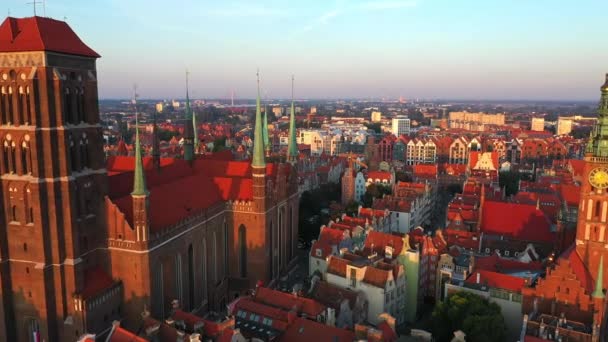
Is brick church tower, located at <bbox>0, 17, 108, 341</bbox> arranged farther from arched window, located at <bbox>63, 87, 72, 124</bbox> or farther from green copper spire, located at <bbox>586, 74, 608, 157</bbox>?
green copper spire, located at <bbox>586, 74, 608, 157</bbox>

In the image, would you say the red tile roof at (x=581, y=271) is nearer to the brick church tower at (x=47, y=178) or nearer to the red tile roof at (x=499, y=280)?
the red tile roof at (x=499, y=280)

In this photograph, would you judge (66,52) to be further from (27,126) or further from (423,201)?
(423,201)

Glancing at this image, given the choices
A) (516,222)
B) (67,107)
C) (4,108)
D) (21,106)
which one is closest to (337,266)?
(67,107)

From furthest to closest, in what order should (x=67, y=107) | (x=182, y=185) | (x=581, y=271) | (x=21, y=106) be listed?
(x=182, y=185) → (x=581, y=271) → (x=67, y=107) → (x=21, y=106)

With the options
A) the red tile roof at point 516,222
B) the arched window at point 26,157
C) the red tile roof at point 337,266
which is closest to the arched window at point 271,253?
the red tile roof at point 337,266

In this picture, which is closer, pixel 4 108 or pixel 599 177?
pixel 4 108

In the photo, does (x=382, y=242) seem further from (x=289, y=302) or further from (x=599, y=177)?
(x=599, y=177)
